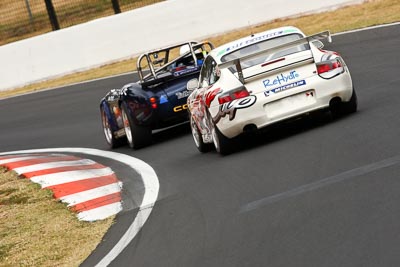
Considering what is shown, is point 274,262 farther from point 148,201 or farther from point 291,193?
point 148,201

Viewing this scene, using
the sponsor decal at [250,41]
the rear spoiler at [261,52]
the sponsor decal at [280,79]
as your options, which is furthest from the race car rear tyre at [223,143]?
the sponsor decal at [250,41]

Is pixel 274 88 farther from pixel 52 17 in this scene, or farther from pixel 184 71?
pixel 52 17

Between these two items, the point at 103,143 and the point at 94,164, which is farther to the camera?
the point at 103,143

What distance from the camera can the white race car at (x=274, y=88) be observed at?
428 inches

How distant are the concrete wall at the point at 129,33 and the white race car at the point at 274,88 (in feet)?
45.2

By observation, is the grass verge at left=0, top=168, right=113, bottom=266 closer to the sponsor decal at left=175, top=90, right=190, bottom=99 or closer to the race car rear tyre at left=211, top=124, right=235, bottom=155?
the race car rear tyre at left=211, top=124, right=235, bottom=155

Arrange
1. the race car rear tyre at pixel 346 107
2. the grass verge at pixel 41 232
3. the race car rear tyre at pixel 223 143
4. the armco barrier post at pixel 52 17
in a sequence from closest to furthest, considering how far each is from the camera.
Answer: the grass verge at pixel 41 232
the race car rear tyre at pixel 223 143
the race car rear tyre at pixel 346 107
the armco barrier post at pixel 52 17

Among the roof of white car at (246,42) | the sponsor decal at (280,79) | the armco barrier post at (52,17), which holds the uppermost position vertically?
the roof of white car at (246,42)

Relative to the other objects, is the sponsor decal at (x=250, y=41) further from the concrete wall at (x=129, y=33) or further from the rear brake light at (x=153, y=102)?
the concrete wall at (x=129, y=33)

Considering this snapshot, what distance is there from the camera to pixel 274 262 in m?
6.07

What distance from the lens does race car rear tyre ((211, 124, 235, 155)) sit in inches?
441

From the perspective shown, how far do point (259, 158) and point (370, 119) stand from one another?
143cm

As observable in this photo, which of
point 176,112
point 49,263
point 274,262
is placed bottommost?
point 176,112

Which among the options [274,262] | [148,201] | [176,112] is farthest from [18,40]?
[274,262]
